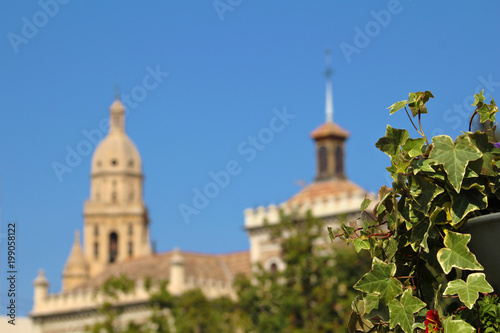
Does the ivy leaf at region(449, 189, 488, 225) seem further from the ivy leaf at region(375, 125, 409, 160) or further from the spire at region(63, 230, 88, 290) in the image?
the spire at region(63, 230, 88, 290)

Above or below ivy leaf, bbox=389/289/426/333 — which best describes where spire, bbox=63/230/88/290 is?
above

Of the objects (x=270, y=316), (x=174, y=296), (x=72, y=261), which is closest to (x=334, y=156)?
(x=174, y=296)

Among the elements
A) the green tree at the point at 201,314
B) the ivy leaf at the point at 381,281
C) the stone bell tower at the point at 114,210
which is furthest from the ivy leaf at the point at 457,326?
the stone bell tower at the point at 114,210

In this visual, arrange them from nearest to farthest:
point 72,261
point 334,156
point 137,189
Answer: point 334,156 < point 72,261 < point 137,189

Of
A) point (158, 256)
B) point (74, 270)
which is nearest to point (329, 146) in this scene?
point (158, 256)

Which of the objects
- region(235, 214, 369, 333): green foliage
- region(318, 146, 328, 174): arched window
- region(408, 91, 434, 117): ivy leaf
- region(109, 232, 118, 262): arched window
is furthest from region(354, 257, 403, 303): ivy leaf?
region(109, 232, 118, 262): arched window

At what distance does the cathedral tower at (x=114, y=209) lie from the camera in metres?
81.6

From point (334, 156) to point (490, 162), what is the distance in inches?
2043

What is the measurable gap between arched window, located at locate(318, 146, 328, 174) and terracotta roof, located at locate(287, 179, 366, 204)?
1.01m

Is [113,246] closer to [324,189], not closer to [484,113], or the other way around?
[324,189]

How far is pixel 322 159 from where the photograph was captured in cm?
5512

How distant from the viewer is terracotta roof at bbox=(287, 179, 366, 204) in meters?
50.1

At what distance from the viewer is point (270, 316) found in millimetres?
39750

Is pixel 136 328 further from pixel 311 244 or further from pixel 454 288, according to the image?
pixel 454 288
